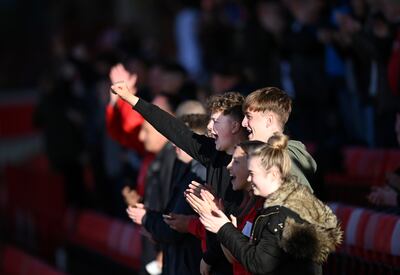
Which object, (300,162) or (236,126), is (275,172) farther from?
(236,126)

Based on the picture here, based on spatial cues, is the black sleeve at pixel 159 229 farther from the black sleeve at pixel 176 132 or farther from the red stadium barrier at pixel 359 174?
the red stadium barrier at pixel 359 174

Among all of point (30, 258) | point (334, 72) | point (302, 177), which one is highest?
point (334, 72)

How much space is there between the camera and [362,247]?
20.4 ft

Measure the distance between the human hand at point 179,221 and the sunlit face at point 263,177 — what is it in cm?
101

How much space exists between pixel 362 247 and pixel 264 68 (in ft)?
15.6

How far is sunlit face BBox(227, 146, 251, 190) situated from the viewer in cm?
494

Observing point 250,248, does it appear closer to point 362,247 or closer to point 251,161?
point 251,161

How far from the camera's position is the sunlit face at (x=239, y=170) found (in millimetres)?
4941

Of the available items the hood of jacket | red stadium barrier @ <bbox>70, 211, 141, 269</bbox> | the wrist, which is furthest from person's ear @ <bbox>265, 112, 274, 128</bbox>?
red stadium barrier @ <bbox>70, 211, 141, 269</bbox>

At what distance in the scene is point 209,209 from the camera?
16.1 ft

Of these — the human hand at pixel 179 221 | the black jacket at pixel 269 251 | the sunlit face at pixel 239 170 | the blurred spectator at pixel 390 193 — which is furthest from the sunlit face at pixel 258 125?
the blurred spectator at pixel 390 193

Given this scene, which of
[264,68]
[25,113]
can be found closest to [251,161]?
[264,68]

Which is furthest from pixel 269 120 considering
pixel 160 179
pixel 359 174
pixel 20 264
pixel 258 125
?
pixel 20 264

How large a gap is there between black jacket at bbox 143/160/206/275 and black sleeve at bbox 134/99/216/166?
0.38 meters
